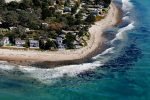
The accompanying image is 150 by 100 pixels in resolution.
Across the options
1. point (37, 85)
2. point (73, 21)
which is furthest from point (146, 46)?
point (37, 85)

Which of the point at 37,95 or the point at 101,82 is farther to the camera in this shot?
the point at 101,82

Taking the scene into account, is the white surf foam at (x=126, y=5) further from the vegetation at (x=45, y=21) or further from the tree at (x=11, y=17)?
the tree at (x=11, y=17)

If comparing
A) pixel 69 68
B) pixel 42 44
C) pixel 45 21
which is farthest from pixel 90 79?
pixel 45 21

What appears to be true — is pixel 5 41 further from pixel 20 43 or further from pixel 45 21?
pixel 45 21

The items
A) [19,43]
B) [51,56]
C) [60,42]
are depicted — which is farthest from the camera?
[60,42]

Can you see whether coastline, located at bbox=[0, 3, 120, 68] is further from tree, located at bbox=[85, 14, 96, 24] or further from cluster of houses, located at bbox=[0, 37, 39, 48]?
tree, located at bbox=[85, 14, 96, 24]

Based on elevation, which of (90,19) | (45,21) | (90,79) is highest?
(90,19)

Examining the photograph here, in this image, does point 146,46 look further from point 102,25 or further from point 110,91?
point 110,91

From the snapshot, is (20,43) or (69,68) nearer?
(69,68)
